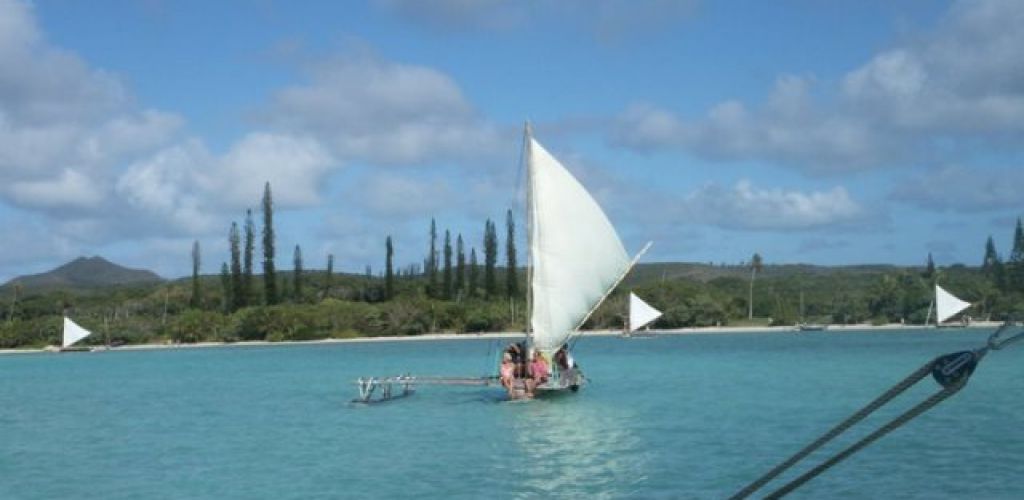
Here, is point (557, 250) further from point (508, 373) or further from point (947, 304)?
point (947, 304)

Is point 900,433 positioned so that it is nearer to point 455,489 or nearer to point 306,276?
point 455,489

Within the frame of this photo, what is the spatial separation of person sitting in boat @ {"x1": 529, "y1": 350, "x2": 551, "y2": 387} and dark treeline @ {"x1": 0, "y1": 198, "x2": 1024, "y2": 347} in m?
74.8

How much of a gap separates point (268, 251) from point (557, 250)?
83632 mm

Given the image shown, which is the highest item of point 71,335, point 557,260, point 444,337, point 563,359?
point 557,260

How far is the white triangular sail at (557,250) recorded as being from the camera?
1362 inches

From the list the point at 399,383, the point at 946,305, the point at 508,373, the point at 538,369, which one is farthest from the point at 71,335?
the point at 538,369

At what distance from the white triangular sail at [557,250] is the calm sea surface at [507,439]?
250cm

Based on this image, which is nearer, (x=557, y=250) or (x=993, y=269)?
(x=557, y=250)

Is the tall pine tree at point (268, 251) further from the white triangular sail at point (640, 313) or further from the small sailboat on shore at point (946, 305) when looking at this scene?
the small sailboat on shore at point (946, 305)

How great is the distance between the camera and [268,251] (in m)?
114

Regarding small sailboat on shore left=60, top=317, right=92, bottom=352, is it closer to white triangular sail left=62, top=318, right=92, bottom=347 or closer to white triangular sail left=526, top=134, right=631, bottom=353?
white triangular sail left=62, top=318, right=92, bottom=347

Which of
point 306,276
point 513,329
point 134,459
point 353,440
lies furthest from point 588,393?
point 306,276

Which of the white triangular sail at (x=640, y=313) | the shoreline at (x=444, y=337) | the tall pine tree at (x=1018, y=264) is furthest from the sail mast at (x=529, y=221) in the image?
the tall pine tree at (x=1018, y=264)

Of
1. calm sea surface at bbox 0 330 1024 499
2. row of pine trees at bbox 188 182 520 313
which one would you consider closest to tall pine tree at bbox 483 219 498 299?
row of pine trees at bbox 188 182 520 313
